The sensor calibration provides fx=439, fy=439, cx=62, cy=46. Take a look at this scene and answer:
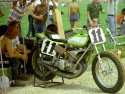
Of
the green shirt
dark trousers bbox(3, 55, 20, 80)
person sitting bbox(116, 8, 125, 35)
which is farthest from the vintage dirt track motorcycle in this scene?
person sitting bbox(116, 8, 125, 35)

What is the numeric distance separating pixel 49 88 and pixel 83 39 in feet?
4.08

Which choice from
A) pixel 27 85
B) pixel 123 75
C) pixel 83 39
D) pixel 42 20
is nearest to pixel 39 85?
pixel 27 85

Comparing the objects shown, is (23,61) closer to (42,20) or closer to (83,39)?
(83,39)

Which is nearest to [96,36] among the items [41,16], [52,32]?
[52,32]

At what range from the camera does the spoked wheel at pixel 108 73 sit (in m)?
7.78

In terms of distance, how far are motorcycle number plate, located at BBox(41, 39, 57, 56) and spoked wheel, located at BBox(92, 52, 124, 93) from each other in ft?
3.19

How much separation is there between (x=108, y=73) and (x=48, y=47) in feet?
4.74

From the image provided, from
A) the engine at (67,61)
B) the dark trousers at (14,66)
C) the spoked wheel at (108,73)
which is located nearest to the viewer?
the spoked wheel at (108,73)

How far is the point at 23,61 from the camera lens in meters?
9.61

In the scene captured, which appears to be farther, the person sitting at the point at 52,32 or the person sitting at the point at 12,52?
the person sitting at the point at 52,32

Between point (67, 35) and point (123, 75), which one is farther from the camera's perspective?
point (67, 35)

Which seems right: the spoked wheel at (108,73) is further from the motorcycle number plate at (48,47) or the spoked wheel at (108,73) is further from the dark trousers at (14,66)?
the dark trousers at (14,66)

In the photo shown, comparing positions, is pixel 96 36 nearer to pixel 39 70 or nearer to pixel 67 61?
pixel 67 61

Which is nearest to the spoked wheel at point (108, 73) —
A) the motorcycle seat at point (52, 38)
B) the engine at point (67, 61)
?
the engine at point (67, 61)
